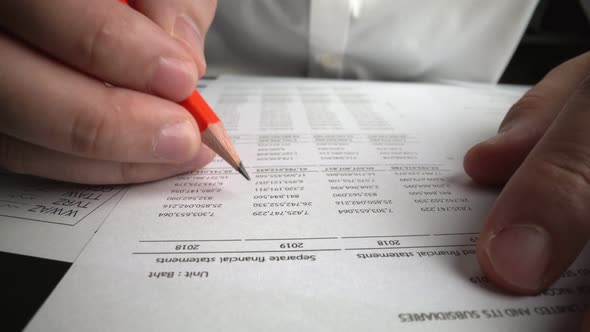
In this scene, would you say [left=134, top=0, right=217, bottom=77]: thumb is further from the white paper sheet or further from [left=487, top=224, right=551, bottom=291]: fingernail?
[left=487, top=224, right=551, bottom=291]: fingernail

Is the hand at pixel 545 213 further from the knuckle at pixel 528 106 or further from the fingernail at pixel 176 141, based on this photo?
the fingernail at pixel 176 141

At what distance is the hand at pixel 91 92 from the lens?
A: 21 cm

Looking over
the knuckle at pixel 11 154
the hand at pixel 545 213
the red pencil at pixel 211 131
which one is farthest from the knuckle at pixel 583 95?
the knuckle at pixel 11 154

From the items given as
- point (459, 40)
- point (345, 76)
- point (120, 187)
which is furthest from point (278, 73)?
point (120, 187)

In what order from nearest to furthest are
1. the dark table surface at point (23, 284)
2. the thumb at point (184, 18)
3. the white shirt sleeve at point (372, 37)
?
the dark table surface at point (23, 284) → the thumb at point (184, 18) → the white shirt sleeve at point (372, 37)

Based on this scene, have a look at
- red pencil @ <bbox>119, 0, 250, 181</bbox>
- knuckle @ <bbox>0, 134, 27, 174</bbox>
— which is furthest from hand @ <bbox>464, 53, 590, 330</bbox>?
knuckle @ <bbox>0, 134, 27, 174</bbox>

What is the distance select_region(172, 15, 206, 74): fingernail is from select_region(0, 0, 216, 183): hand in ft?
0.15

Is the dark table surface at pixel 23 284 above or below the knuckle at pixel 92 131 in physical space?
below

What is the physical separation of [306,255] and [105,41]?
0.20 metres

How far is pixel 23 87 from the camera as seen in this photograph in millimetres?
215

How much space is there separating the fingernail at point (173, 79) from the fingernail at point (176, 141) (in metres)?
0.03

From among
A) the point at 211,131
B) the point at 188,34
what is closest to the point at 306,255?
the point at 211,131

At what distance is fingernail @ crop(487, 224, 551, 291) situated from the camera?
0.60 ft

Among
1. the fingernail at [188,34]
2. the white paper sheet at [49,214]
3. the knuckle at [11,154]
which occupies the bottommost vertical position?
the white paper sheet at [49,214]
